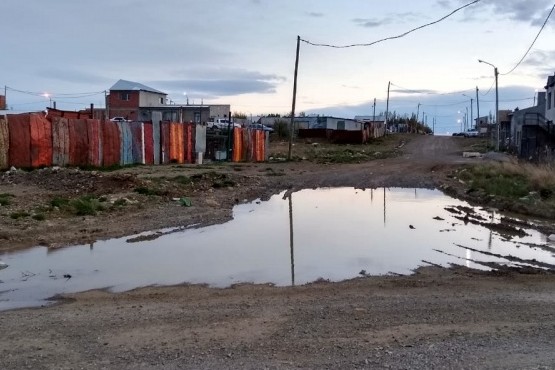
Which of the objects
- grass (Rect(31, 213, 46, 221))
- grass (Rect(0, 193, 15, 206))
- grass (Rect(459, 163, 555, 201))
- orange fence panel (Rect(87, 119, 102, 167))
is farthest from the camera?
orange fence panel (Rect(87, 119, 102, 167))

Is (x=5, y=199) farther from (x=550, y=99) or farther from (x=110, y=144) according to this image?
(x=550, y=99)

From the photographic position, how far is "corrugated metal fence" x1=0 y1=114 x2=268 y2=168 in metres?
20.9

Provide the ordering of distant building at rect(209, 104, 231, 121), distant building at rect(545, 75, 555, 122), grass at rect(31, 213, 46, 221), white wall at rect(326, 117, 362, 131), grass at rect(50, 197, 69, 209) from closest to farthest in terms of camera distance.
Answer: grass at rect(31, 213, 46, 221) → grass at rect(50, 197, 69, 209) → distant building at rect(545, 75, 555, 122) → distant building at rect(209, 104, 231, 121) → white wall at rect(326, 117, 362, 131)

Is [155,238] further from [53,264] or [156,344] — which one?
[156,344]

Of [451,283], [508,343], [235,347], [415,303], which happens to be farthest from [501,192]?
[235,347]

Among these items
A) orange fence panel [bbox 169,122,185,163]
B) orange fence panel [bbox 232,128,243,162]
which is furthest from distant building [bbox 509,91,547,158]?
orange fence panel [bbox 169,122,185,163]

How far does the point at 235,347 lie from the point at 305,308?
1540 millimetres

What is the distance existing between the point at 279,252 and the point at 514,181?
13.9 metres

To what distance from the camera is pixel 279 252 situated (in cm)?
1062

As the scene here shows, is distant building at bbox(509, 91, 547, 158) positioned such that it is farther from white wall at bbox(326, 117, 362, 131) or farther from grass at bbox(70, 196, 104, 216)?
white wall at bbox(326, 117, 362, 131)

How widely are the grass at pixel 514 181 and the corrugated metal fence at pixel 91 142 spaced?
45.8ft

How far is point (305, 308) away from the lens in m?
6.63

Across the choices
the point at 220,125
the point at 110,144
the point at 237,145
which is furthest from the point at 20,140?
the point at 220,125

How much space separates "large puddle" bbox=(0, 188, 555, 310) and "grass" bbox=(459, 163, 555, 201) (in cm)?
309
